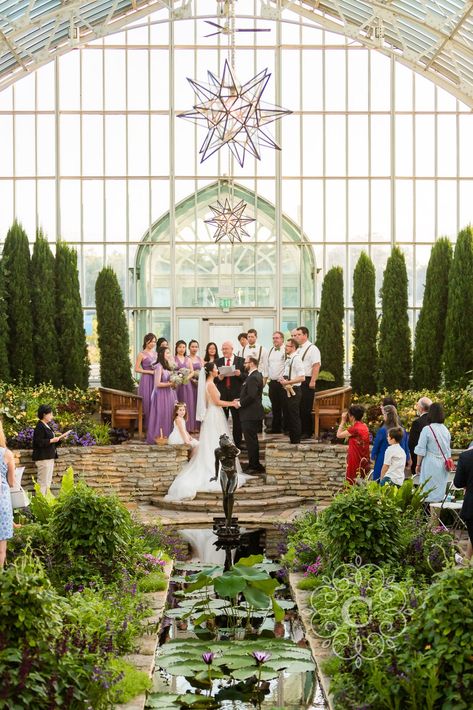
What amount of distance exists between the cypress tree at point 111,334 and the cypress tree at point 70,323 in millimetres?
353

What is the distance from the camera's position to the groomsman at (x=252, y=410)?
15.3 metres

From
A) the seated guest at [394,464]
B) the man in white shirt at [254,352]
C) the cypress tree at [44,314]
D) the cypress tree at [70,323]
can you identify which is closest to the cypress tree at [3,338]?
the cypress tree at [44,314]

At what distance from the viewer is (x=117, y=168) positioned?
2244 centimetres

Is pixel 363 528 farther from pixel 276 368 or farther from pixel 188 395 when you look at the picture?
pixel 188 395

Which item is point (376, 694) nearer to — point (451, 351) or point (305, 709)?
point (305, 709)

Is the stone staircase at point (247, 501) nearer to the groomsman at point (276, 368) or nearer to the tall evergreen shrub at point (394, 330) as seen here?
the groomsman at point (276, 368)

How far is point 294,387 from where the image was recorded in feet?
53.9

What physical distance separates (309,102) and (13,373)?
7.84 meters

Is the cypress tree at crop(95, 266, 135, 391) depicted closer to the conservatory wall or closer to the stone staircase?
the conservatory wall

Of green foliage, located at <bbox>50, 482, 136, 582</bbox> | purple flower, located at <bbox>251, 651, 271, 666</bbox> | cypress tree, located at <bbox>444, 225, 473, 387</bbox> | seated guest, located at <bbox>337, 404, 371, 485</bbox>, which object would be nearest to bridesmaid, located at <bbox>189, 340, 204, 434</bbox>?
cypress tree, located at <bbox>444, 225, 473, 387</bbox>

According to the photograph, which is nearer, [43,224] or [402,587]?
[402,587]

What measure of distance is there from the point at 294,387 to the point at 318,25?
8.85 m

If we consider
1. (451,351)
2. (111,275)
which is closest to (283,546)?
(451,351)

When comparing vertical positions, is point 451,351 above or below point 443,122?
below
